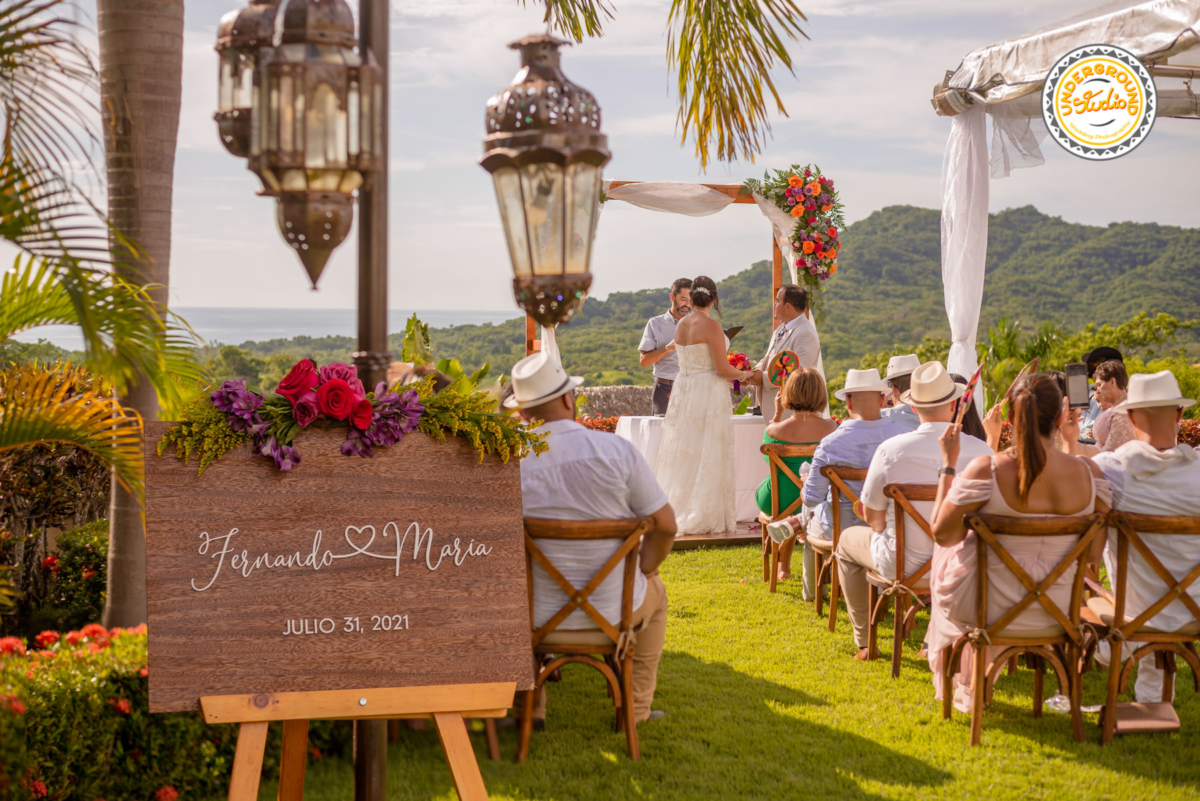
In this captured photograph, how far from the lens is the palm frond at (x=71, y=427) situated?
2949mm

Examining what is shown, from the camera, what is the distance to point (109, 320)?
2.65 meters

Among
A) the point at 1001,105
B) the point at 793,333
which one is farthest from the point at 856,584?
the point at 1001,105

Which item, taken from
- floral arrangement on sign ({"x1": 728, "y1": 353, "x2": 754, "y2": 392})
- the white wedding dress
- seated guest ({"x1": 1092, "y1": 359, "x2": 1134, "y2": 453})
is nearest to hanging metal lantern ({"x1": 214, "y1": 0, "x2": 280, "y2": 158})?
seated guest ({"x1": 1092, "y1": 359, "x2": 1134, "y2": 453})

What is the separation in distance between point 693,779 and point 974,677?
4.13ft

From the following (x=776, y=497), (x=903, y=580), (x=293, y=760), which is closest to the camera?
(x=293, y=760)

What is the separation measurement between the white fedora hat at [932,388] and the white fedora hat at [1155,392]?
85 cm

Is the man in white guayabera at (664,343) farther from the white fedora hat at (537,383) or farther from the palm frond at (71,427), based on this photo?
the palm frond at (71,427)

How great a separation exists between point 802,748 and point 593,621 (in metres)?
1.02

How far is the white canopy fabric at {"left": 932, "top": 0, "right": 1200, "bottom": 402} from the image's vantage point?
5.98 meters

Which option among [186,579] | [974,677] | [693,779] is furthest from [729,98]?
[186,579]

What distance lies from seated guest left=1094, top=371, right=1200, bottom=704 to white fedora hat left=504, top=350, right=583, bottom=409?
7.48 feet

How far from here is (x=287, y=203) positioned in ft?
6.23

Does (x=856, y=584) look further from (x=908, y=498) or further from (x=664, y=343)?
(x=664, y=343)

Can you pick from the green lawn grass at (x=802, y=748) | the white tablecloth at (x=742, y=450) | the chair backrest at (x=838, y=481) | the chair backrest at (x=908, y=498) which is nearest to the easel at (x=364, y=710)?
the green lawn grass at (x=802, y=748)
